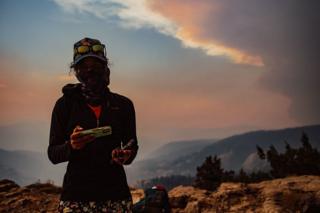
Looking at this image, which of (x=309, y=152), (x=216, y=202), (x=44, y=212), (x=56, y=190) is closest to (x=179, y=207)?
(x=216, y=202)

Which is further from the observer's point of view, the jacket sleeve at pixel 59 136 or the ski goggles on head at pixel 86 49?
the ski goggles on head at pixel 86 49

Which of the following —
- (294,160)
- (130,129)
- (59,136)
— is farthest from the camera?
(294,160)

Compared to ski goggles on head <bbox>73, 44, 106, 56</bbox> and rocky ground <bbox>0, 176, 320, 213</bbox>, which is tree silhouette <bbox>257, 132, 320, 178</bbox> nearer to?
rocky ground <bbox>0, 176, 320, 213</bbox>

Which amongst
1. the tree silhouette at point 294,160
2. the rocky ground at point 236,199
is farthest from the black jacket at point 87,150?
the tree silhouette at point 294,160

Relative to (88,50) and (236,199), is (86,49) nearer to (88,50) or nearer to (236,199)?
(88,50)

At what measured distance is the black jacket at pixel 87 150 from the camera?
2619mm

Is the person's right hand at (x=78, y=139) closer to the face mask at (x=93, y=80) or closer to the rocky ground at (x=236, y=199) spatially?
the face mask at (x=93, y=80)

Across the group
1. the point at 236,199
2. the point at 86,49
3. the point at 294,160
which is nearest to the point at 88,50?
the point at 86,49

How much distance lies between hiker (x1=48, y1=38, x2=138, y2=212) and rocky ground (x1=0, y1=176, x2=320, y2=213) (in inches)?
275

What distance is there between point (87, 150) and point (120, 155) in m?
0.24

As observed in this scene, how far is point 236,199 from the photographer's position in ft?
31.7

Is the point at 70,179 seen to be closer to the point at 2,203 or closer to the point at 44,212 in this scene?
the point at 44,212

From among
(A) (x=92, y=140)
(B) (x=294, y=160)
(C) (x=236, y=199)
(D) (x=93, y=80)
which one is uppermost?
(D) (x=93, y=80)

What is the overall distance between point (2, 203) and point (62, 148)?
9.01 meters
